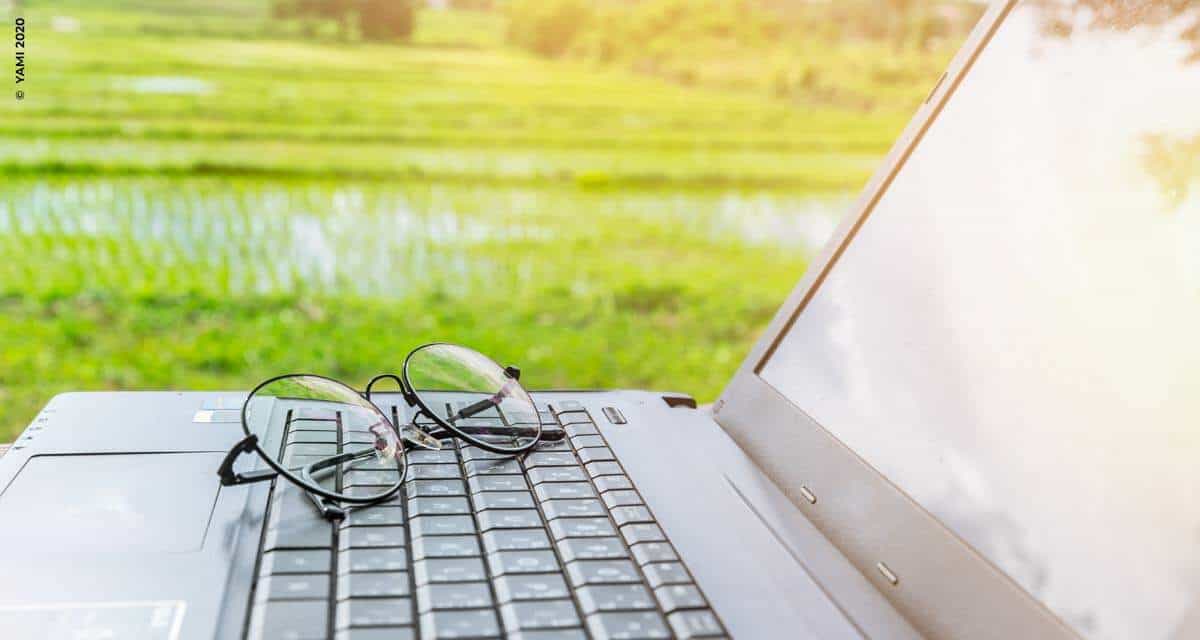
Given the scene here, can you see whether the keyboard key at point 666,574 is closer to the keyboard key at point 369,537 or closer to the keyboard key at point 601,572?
the keyboard key at point 601,572

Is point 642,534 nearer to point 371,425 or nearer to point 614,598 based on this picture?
point 614,598

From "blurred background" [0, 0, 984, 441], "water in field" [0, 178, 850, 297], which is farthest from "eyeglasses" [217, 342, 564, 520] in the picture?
"water in field" [0, 178, 850, 297]

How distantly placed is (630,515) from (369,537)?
128mm

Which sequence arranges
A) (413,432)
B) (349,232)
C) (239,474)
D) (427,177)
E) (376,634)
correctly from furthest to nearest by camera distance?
(427,177) < (349,232) < (413,432) < (239,474) < (376,634)

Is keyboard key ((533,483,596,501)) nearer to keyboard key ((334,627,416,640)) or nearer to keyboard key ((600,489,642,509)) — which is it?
keyboard key ((600,489,642,509))

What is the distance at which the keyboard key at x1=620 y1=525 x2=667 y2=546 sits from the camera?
1.55ft

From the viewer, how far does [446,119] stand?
257 cm

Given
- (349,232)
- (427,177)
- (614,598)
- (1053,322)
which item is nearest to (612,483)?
(614,598)

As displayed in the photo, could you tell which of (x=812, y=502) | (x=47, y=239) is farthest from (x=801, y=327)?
(x=47, y=239)

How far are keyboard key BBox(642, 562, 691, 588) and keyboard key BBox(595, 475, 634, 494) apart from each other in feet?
0.27

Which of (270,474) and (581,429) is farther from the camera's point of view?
(581,429)

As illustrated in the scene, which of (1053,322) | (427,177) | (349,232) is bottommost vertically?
(349,232)

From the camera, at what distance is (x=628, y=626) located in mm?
401

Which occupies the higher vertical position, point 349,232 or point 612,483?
point 612,483
